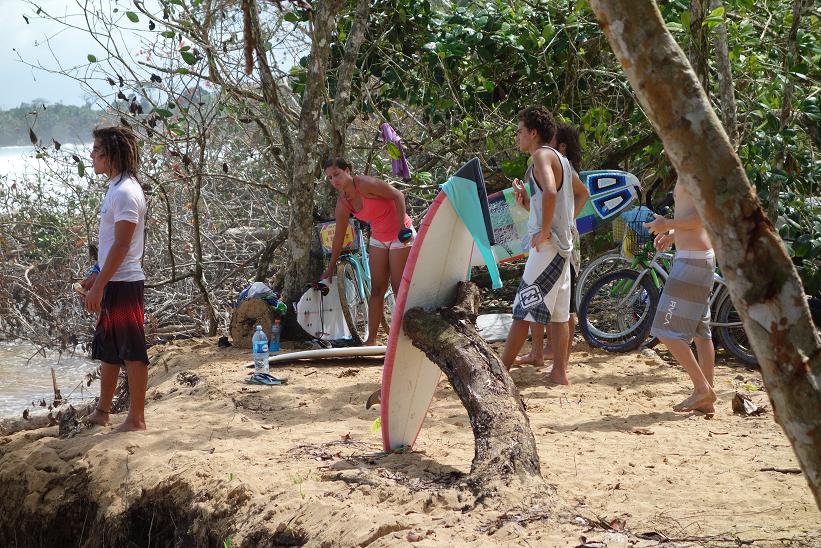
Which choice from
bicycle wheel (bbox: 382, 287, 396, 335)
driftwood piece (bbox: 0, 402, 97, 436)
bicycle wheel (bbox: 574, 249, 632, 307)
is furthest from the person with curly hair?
driftwood piece (bbox: 0, 402, 97, 436)

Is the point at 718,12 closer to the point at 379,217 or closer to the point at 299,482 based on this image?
the point at 379,217

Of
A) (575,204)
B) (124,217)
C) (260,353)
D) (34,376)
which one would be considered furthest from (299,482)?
(34,376)

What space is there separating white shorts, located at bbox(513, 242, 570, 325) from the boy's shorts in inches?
33.4

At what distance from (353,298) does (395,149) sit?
1.44m

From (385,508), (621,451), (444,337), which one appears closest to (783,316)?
(385,508)

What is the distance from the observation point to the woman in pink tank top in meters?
7.57

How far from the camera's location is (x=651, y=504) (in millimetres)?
4031

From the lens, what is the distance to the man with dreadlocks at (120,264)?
202 inches

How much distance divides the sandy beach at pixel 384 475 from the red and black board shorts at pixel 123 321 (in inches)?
20.0

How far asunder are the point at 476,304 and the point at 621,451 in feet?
3.58

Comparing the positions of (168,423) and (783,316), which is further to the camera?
(168,423)

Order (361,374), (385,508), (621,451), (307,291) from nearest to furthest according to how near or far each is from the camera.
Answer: (385,508), (621,451), (361,374), (307,291)

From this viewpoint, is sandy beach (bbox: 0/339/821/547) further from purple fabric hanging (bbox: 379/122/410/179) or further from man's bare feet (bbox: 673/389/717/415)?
purple fabric hanging (bbox: 379/122/410/179)

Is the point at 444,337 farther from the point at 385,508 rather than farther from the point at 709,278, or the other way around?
the point at 709,278
